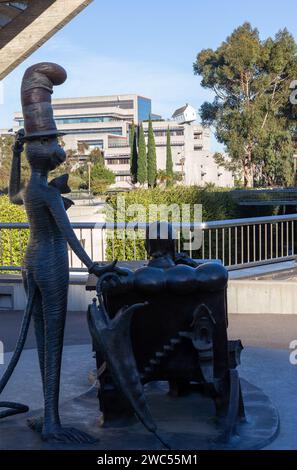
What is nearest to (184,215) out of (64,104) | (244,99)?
(244,99)

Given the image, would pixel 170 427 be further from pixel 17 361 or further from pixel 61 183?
pixel 61 183

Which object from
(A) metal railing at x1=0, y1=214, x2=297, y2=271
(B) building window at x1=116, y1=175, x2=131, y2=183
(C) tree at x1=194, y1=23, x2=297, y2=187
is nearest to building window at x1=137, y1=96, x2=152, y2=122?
(B) building window at x1=116, y1=175, x2=131, y2=183

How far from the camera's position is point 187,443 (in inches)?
139

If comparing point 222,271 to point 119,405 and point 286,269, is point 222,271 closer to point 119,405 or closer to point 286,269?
point 119,405

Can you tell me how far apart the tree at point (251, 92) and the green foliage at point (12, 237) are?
3324 cm

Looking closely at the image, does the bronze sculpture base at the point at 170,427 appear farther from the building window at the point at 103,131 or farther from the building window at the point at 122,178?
the building window at the point at 103,131

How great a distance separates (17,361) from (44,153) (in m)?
1.28

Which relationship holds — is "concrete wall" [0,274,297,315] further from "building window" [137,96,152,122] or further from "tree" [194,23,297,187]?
"building window" [137,96,152,122]

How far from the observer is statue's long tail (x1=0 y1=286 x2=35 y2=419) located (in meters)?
3.76

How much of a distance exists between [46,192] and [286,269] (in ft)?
19.5

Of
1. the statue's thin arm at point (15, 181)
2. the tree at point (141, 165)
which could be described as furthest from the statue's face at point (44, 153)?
the tree at point (141, 165)

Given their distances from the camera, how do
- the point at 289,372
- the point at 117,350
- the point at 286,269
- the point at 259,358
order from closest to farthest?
1. the point at 117,350
2. the point at 289,372
3. the point at 259,358
4. the point at 286,269

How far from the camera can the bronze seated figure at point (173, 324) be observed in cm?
358

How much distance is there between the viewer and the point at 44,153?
3.67m
